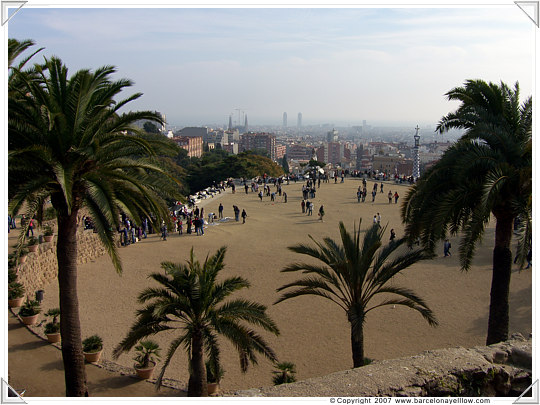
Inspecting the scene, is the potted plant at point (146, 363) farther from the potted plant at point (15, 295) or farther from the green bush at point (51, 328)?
the potted plant at point (15, 295)

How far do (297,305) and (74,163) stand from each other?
330 inches

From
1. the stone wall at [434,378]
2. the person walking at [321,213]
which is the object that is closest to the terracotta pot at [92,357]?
the stone wall at [434,378]

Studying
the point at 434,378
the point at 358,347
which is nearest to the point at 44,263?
the point at 358,347

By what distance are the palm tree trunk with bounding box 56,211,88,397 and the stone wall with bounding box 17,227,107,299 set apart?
7.36m

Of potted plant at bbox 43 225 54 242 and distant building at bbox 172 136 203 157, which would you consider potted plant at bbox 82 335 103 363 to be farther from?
distant building at bbox 172 136 203 157

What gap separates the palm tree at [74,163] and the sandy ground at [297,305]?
3833mm

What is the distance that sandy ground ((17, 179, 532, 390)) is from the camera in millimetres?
10875

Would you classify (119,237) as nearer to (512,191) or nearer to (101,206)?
(101,206)

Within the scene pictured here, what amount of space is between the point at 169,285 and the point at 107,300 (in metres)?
6.38

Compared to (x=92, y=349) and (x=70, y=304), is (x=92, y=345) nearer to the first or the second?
(x=92, y=349)

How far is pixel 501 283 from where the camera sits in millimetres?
9047

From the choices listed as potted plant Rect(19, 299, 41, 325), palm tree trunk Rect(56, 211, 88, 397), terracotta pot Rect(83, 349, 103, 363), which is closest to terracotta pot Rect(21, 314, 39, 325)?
potted plant Rect(19, 299, 41, 325)

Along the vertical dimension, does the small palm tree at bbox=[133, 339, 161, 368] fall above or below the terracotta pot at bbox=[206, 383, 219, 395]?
above

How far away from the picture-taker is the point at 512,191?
27.0 ft
